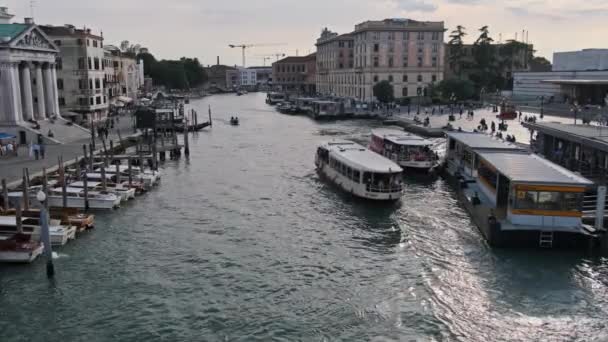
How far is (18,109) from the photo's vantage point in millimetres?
49719

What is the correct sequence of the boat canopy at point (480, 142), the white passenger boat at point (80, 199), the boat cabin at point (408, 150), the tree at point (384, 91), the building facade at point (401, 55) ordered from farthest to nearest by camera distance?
the building facade at point (401, 55), the tree at point (384, 91), the boat cabin at point (408, 150), the boat canopy at point (480, 142), the white passenger boat at point (80, 199)

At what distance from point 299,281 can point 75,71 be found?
5601cm

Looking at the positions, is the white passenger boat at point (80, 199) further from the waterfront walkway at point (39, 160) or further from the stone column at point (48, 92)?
the stone column at point (48, 92)

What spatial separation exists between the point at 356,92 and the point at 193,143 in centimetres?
6436

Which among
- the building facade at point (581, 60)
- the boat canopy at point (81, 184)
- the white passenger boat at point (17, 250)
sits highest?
the building facade at point (581, 60)

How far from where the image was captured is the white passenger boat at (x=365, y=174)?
31.4 metres

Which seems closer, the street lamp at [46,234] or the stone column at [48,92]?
the street lamp at [46,234]

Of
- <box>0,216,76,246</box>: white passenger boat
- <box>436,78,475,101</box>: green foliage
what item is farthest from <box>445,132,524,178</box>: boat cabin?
<box>436,78,475,101</box>: green foliage

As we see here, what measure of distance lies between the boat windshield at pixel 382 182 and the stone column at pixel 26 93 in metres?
35.3

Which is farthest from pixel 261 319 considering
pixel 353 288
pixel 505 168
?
pixel 505 168

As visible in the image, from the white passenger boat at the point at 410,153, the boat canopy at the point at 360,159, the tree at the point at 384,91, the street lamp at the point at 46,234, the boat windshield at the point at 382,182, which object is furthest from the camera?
the tree at the point at 384,91

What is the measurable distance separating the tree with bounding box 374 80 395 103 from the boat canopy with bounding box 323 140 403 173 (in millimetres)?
63831

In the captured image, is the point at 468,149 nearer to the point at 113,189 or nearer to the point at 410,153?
the point at 410,153

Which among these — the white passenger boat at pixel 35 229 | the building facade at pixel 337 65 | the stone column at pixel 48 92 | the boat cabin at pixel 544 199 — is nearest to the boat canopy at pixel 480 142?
the boat cabin at pixel 544 199
